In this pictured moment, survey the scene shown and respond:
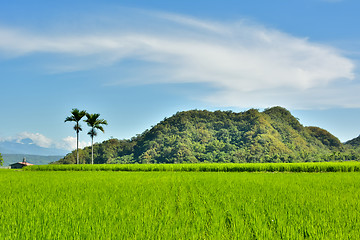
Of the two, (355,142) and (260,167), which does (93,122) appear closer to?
(260,167)

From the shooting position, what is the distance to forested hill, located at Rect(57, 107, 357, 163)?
89125 millimetres

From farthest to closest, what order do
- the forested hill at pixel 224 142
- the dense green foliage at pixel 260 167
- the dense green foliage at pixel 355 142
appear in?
the dense green foliage at pixel 355 142 → the forested hill at pixel 224 142 → the dense green foliage at pixel 260 167

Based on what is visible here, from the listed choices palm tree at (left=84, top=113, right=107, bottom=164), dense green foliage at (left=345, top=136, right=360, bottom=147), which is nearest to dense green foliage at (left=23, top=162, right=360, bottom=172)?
palm tree at (left=84, top=113, right=107, bottom=164)

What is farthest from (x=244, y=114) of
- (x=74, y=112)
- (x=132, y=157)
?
(x=74, y=112)

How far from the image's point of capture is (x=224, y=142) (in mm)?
105375

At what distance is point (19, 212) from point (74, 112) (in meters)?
39.3

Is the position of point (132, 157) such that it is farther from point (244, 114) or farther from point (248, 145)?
point (244, 114)

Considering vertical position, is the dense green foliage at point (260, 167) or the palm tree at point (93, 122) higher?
the palm tree at point (93, 122)

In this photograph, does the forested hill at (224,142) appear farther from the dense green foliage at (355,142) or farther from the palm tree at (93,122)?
the palm tree at (93,122)

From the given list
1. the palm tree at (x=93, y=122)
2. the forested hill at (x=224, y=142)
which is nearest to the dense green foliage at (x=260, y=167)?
the palm tree at (x=93, y=122)

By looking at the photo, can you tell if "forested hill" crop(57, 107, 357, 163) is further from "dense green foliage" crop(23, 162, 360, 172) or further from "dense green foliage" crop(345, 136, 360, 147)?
"dense green foliage" crop(23, 162, 360, 172)

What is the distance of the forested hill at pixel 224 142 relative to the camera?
89125 mm

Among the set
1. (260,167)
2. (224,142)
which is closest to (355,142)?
(224,142)

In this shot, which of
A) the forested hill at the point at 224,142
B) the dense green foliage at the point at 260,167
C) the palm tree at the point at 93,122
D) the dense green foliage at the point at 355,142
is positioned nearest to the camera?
the dense green foliage at the point at 260,167
